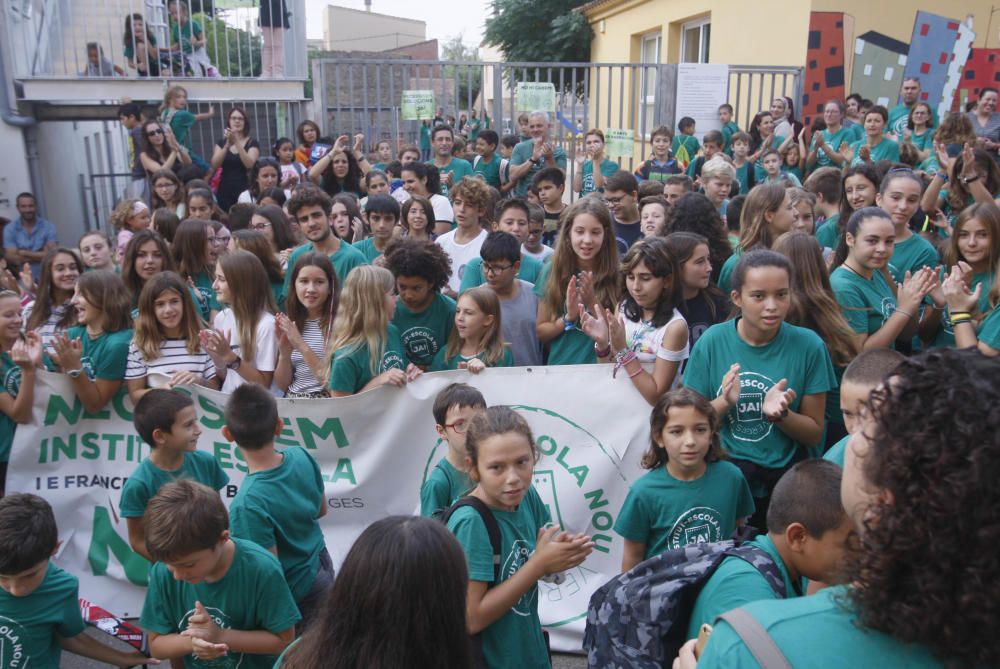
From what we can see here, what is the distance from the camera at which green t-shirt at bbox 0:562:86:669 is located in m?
2.99

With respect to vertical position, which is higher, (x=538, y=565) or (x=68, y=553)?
(x=538, y=565)

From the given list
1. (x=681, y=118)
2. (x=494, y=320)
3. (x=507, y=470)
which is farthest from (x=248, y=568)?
(x=681, y=118)

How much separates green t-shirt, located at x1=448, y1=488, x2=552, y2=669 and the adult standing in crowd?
766cm

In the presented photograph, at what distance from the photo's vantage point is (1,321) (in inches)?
174

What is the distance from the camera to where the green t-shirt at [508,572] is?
8.70 ft

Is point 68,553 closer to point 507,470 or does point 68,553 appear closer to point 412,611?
point 507,470

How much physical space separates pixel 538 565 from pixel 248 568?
3.21ft

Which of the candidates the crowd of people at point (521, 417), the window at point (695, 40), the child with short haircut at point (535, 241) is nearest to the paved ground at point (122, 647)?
the crowd of people at point (521, 417)

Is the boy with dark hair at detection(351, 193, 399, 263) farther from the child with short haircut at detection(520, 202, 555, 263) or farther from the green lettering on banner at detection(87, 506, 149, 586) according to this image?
the green lettering on banner at detection(87, 506, 149, 586)

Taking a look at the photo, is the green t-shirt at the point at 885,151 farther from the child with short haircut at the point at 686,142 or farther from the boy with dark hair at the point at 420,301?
the boy with dark hair at the point at 420,301

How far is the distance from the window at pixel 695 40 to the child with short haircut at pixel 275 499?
1770 centimetres

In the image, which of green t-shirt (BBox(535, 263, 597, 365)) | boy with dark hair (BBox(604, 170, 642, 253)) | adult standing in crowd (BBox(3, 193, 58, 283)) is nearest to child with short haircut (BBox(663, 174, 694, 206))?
boy with dark hair (BBox(604, 170, 642, 253))

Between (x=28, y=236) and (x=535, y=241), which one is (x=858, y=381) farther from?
(x=28, y=236)

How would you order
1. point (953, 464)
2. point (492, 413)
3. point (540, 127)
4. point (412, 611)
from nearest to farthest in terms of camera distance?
point (953, 464), point (412, 611), point (492, 413), point (540, 127)
